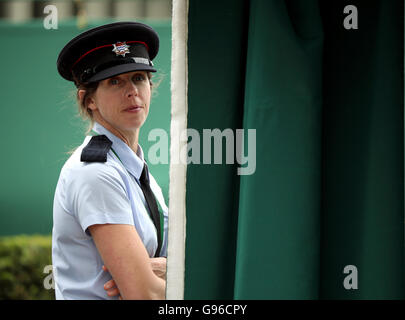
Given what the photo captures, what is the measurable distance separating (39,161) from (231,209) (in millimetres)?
2942

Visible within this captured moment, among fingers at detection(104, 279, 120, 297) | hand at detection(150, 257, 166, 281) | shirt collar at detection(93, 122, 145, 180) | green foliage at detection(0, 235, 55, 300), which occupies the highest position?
shirt collar at detection(93, 122, 145, 180)

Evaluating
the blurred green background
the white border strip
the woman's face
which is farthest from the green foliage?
the white border strip

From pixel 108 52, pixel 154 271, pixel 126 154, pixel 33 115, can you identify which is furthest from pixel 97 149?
pixel 33 115

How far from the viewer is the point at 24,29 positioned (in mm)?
3877

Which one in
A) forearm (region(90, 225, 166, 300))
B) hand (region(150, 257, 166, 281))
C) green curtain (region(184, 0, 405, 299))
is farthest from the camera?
hand (region(150, 257, 166, 281))

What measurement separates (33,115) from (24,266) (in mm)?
1278

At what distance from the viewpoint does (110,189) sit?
1.43m

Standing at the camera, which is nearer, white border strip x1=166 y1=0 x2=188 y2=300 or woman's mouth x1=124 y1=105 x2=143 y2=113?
white border strip x1=166 y1=0 x2=188 y2=300

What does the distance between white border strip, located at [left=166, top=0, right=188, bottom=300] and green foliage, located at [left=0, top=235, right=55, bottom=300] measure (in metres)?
3.24

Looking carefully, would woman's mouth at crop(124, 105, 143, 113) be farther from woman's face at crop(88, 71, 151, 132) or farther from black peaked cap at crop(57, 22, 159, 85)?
black peaked cap at crop(57, 22, 159, 85)

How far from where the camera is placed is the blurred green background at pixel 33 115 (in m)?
3.46

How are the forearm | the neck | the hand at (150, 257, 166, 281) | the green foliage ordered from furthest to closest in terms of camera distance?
the green foliage, the neck, the hand at (150, 257, 166, 281), the forearm

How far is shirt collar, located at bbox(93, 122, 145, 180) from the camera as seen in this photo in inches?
64.7
